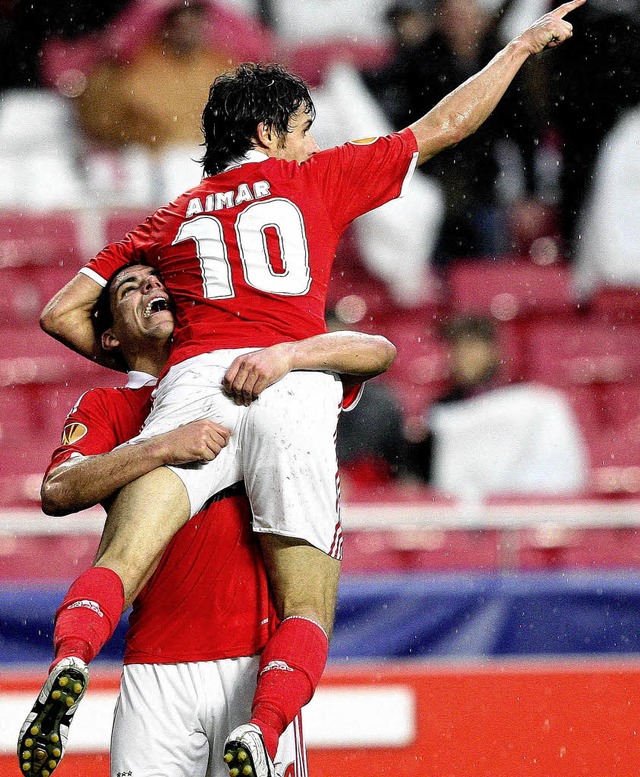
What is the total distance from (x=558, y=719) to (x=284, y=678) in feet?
4.82

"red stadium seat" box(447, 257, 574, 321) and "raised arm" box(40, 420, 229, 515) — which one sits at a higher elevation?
"red stadium seat" box(447, 257, 574, 321)

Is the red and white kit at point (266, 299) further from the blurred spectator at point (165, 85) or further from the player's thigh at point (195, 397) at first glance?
the blurred spectator at point (165, 85)

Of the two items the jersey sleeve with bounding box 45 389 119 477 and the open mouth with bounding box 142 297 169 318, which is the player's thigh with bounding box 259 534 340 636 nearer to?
the jersey sleeve with bounding box 45 389 119 477

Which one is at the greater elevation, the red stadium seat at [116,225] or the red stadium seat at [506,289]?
the red stadium seat at [116,225]

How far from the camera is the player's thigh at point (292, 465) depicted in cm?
265

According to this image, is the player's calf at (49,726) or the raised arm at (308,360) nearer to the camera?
the player's calf at (49,726)

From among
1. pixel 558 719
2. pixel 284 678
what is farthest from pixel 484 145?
pixel 284 678

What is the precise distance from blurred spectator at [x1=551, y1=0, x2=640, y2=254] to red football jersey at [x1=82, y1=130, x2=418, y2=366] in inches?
175

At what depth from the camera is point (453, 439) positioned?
221 inches

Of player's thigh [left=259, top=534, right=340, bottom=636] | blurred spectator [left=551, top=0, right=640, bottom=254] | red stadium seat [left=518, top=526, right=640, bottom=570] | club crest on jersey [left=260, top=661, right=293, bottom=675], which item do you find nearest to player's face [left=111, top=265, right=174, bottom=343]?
player's thigh [left=259, top=534, right=340, bottom=636]

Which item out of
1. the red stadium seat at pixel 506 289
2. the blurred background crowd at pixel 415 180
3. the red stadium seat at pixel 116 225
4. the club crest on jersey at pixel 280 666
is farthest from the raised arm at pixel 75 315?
the red stadium seat at pixel 116 225

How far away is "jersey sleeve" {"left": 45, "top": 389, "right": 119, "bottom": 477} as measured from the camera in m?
2.86

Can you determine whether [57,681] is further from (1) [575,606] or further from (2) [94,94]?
(2) [94,94]

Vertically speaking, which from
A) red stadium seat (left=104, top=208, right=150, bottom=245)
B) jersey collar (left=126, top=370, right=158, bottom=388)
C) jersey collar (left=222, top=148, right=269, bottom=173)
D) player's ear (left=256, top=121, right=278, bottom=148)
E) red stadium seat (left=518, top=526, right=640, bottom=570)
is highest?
red stadium seat (left=104, top=208, right=150, bottom=245)
